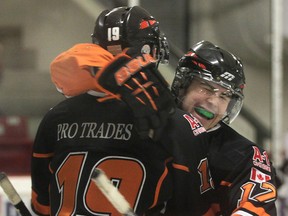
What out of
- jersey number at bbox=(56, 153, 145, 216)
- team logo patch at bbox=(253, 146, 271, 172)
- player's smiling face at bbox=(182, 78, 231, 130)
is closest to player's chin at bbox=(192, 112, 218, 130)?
player's smiling face at bbox=(182, 78, 231, 130)

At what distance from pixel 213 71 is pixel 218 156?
202 millimetres

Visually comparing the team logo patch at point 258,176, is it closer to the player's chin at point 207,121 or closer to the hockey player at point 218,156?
the hockey player at point 218,156

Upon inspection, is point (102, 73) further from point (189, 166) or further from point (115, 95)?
point (189, 166)

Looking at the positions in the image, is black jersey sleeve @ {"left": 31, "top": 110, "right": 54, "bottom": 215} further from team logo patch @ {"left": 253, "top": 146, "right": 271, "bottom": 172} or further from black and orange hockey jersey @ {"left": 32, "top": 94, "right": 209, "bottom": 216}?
team logo patch @ {"left": 253, "top": 146, "right": 271, "bottom": 172}

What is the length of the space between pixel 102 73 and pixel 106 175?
0.24 m

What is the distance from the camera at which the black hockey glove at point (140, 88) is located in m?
1.11

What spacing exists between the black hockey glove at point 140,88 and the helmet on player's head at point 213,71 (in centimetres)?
39

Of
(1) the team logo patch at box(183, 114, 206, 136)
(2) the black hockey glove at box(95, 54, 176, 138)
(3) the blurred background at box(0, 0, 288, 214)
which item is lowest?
(3) the blurred background at box(0, 0, 288, 214)

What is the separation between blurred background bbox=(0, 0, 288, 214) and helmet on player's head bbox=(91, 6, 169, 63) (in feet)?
6.36

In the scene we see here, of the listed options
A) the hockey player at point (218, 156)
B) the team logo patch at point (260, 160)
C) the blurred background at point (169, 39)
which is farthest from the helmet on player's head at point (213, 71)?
the blurred background at point (169, 39)

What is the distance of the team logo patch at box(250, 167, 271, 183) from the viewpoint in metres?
1.38

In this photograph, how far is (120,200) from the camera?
1.17m

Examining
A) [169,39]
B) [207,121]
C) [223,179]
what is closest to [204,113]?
[207,121]

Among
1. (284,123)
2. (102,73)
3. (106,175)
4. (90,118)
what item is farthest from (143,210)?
(284,123)
